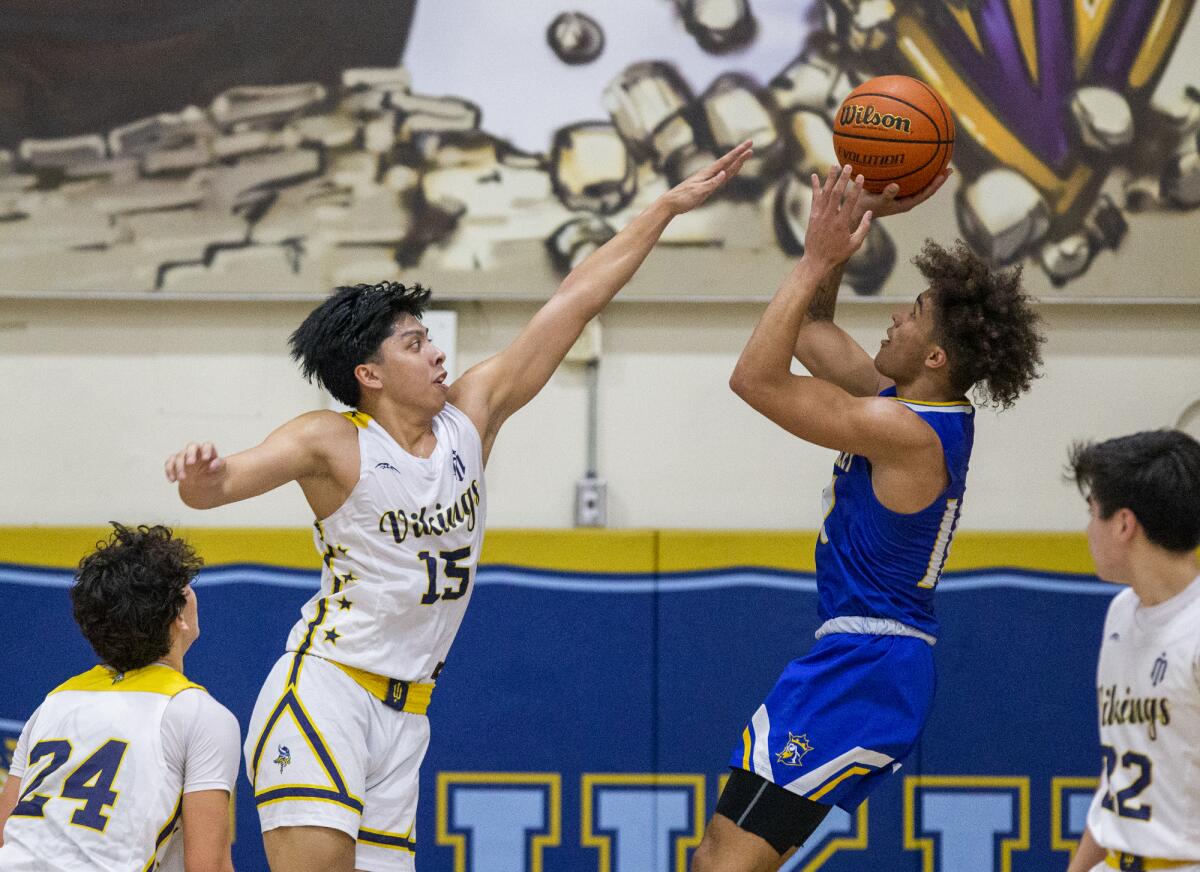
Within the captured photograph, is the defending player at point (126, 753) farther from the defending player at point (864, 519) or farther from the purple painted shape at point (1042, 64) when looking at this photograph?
the purple painted shape at point (1042, 64)

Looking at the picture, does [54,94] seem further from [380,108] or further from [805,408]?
[805,408]

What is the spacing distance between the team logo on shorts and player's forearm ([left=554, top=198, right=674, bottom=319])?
1.30 meters

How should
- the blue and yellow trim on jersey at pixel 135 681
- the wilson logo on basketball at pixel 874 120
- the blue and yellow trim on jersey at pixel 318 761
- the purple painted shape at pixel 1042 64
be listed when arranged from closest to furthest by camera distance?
the blue and yellow trim on jersey at pixel 135 681
the blue and yellow trim on jersey at pixel 318 761
the wilson logo on basketball at pixel 874 120
the purple painted shape at pixel 1042 64

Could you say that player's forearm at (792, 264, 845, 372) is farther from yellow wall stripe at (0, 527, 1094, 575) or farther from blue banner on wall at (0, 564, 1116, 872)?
blue banner on wall at (0, 564, 1116, 872)

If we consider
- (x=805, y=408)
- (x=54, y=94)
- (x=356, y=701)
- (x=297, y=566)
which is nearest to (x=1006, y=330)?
(x=805, y=408)

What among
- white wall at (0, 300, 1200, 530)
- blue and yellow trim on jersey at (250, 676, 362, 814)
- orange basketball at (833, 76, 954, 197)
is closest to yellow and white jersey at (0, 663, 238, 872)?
blue and yellow trim on jersey at (250, 676, 362, 814)

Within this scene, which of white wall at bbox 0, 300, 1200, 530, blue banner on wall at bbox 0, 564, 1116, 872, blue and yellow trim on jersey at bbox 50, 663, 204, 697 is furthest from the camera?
white wall at bbox 0, 300, 1200, 530

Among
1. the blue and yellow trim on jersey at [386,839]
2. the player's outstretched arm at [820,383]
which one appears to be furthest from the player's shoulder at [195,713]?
the player's outstretched arm at [820,383]

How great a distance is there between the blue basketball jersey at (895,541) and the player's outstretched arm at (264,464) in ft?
4.22

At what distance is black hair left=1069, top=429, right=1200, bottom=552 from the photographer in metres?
2.66

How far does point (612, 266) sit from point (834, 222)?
71 cm

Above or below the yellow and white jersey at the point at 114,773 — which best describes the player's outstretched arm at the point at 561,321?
above

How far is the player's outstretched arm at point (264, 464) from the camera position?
10.6ft

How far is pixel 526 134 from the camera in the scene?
5.52m
